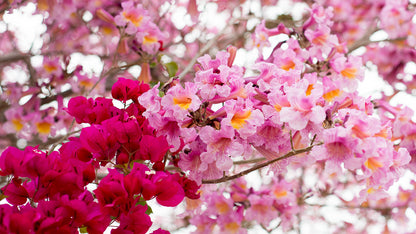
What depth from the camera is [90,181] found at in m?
0.76

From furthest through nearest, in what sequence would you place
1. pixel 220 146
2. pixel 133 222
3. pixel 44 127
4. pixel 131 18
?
pixel 44 127
pixel 131 18
pixel 220 146
pixel 133 222

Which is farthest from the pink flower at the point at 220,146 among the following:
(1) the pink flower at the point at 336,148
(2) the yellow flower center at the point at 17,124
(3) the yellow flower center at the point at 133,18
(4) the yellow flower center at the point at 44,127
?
(2) the yellow flower center at the point at 17,124

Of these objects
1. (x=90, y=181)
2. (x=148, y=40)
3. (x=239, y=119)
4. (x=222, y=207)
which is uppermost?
(x=239, y=119)

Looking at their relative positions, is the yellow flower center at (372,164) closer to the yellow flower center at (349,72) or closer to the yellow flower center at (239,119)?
the yellow flower center at (239,119)

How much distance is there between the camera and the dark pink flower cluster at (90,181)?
0.63 meters

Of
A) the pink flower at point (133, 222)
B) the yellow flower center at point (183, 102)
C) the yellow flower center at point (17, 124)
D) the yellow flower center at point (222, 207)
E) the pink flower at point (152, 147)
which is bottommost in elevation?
the yellow flower center at point (17, 124)

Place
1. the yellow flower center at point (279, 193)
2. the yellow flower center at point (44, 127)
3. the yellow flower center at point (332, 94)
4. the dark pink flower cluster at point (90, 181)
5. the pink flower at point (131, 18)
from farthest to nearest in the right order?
the yellow flower center at point (44, 127)
the yellow flower center at point (279, 193)
the pink flower at point (131, 18)
the yellow flower center at point (332, 94)
the dark pink flower cluster at point (90, 181)

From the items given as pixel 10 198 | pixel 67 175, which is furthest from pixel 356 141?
pixel 10 198

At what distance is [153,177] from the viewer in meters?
0.71

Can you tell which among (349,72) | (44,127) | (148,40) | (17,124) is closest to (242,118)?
(349,72)

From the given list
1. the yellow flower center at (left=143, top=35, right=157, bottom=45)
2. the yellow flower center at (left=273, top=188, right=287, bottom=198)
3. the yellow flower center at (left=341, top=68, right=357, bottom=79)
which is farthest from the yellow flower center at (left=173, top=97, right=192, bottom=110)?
the yellow flower center at (left=273, top=188, right=287, bottom=198)

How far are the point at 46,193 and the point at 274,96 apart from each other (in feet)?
1.52

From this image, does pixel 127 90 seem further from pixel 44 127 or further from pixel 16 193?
pixel 44 127

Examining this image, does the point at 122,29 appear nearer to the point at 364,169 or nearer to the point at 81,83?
the point at 81,83
